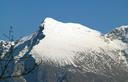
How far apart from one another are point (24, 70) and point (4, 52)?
1048mm

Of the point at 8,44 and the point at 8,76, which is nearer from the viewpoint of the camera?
the point at 8,76

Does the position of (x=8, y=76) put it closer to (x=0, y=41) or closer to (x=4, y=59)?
(x=4, y=59)

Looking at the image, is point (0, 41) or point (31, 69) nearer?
point (31, 69)

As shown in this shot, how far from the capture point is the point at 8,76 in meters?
19.0

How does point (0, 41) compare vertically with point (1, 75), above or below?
above

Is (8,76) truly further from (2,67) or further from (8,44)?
(8,44)

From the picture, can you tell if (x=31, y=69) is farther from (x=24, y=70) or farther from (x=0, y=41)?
(x=0, y=41)

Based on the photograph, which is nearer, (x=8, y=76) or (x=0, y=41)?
(x=8, y=76)

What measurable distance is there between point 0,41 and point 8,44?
512 mm

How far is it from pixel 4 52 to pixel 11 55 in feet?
1.00

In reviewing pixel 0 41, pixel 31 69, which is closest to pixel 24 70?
pixel 31 69

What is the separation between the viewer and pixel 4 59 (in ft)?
65.0

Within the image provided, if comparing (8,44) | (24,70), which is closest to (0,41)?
(8,44)

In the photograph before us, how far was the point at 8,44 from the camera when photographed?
2058 centimetres
